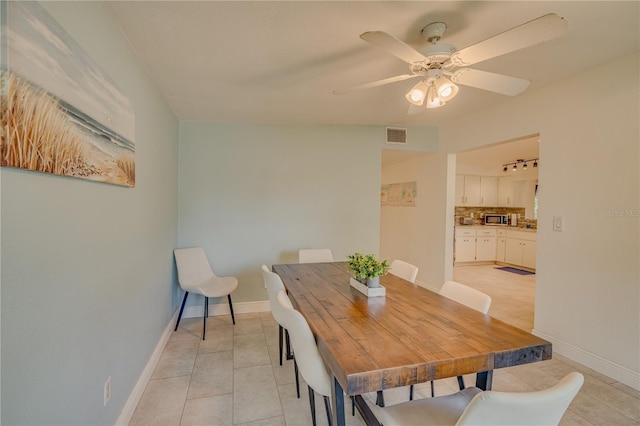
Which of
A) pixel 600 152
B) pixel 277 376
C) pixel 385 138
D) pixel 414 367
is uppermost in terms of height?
pixel 385 138

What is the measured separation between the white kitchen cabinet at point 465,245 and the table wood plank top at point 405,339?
5.28 meters

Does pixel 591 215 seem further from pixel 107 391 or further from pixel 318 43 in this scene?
pixel 107 391

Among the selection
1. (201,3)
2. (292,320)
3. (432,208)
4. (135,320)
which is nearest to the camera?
(292,320)

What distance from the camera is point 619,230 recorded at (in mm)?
2178

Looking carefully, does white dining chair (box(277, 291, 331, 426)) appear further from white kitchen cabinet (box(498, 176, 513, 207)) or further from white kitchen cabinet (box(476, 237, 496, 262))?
white kitchen cabinet (box(498, 176, 513, 207))

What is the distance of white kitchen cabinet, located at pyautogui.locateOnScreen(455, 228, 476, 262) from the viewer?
6.53m

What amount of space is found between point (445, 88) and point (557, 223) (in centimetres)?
180

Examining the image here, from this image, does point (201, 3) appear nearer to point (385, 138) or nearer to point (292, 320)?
point (292, 320)

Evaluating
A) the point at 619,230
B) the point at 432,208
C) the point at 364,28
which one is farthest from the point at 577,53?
the point at 432,208

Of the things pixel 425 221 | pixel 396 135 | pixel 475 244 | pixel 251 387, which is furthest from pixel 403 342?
pixel 475 244

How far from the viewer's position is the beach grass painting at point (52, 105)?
2.73 ft

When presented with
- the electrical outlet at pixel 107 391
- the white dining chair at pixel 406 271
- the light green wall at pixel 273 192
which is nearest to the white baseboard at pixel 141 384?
the electrical outlet at pixel 107 391

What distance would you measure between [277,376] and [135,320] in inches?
42.8

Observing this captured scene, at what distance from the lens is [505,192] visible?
6.92m
